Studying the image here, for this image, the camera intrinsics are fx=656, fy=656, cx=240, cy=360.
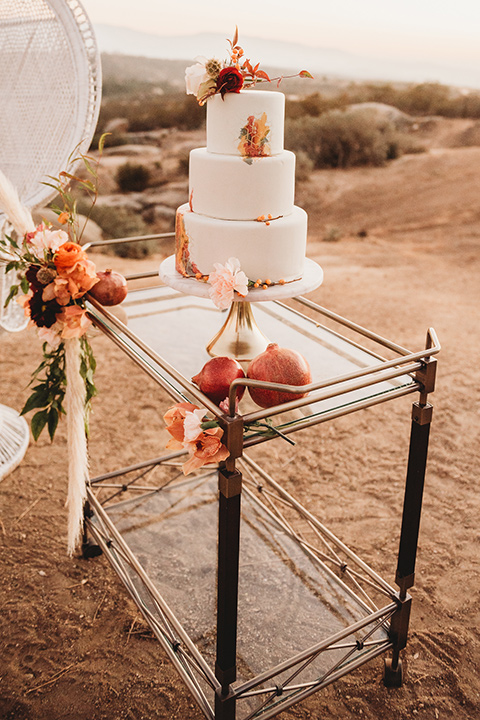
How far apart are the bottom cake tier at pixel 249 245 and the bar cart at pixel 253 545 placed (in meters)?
0.17

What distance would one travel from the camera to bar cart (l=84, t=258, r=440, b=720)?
123 cm

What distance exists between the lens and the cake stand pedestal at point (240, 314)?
4.73 feet

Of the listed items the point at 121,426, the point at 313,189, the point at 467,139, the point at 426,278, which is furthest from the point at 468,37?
the point at 121,426

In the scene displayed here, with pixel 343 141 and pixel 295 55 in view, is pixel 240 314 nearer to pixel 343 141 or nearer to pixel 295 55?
pixel 343 141

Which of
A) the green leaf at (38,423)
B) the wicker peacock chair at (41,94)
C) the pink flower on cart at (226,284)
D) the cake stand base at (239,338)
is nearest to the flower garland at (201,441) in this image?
the pink flower on cart at (226,284)

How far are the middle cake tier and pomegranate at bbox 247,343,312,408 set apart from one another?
14.2 inches

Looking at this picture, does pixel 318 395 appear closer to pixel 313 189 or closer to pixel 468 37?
pixel 313 189

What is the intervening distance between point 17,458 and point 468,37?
1043 cm

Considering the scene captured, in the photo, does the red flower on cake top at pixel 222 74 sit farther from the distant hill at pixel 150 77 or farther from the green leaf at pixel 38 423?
the distant hill at pixel 150 77

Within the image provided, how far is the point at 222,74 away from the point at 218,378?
649 millimetres

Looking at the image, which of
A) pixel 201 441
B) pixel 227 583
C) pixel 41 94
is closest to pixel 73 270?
pixel 201 441

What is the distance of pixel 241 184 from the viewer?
1408mm

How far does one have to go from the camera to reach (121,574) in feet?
5.54

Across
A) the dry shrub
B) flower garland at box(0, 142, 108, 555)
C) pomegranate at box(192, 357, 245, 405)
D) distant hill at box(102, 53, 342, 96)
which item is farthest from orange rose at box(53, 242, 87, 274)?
distant hill at box(102, 53, 342, 96)
